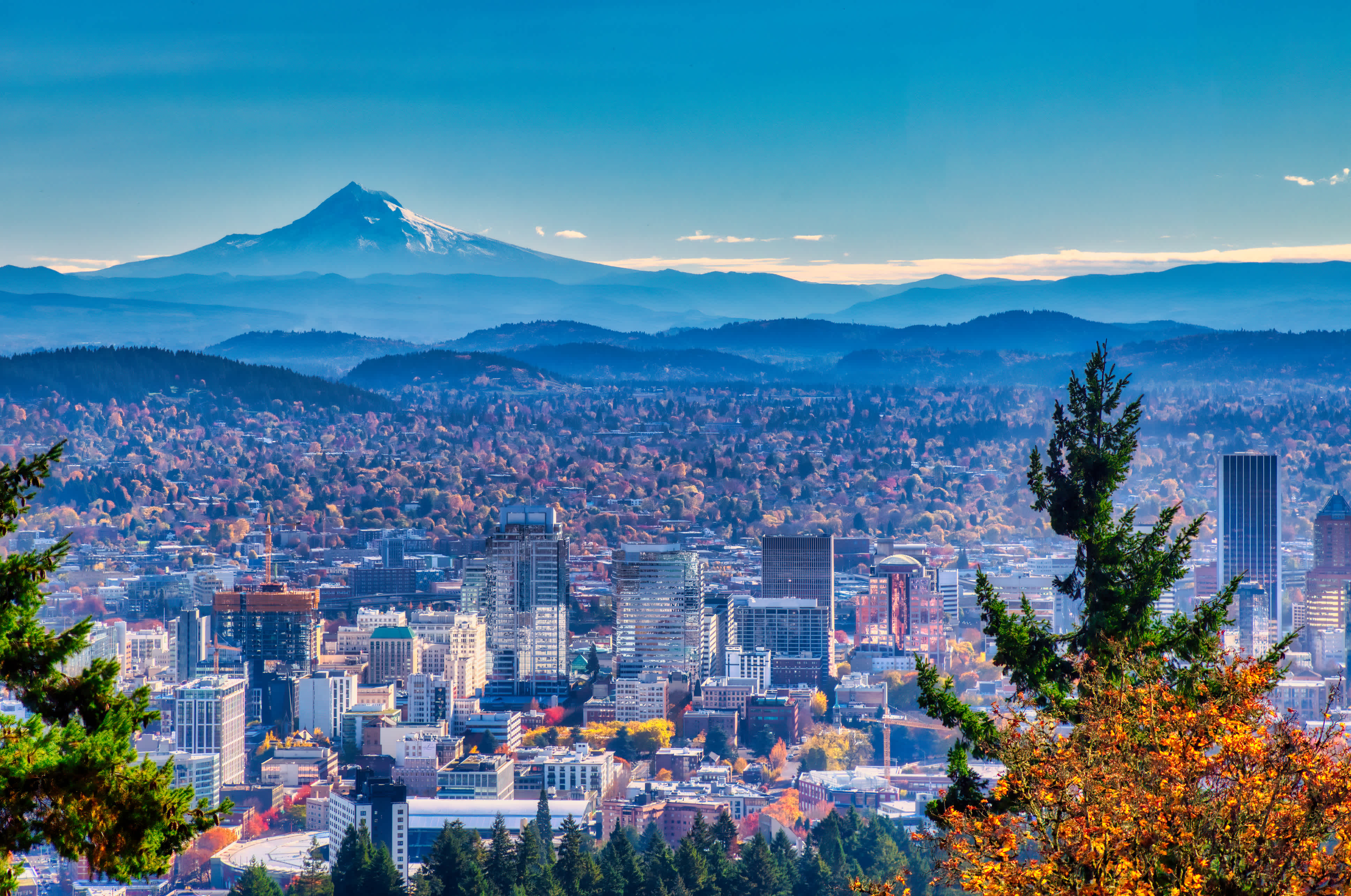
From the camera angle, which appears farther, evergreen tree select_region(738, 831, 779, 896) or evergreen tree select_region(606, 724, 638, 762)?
evergreen tree select_region(606, 724, 638, 762)

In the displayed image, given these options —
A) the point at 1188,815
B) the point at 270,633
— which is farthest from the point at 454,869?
the point at 270,633

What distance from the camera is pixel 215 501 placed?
210 ft

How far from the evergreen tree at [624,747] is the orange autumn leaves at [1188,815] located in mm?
26576

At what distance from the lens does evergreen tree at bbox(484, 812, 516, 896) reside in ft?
51.6

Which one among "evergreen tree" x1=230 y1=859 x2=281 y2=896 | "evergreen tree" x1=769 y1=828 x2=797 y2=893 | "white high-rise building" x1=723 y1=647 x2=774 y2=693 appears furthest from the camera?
"white high-rise building" x1=723 y1=647 x2=774 y2=693

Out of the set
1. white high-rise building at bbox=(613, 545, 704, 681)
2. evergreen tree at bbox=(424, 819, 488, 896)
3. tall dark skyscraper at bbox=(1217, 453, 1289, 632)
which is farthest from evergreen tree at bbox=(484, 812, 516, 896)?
tall dark skyscraper at bbox=(1217, 453, 1289, 632)

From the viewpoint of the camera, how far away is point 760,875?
16.0m

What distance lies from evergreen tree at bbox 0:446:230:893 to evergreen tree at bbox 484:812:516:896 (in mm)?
11521

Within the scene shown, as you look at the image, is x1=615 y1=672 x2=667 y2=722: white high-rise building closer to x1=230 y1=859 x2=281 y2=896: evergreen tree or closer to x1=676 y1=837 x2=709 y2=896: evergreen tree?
x1=230 y1=859 x2=281 y2=896: evergreen tree

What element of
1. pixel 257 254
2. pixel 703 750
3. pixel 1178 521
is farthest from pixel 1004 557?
pixel 257 254

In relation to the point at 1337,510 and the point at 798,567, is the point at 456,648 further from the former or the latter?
the point at 1337,510

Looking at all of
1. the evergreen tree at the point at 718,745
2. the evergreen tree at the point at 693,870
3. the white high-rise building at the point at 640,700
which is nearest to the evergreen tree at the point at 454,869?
the evergreen tree at the point at 693,870

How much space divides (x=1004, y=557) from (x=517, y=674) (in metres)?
20.3

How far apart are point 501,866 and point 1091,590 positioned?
9887 millimetres
